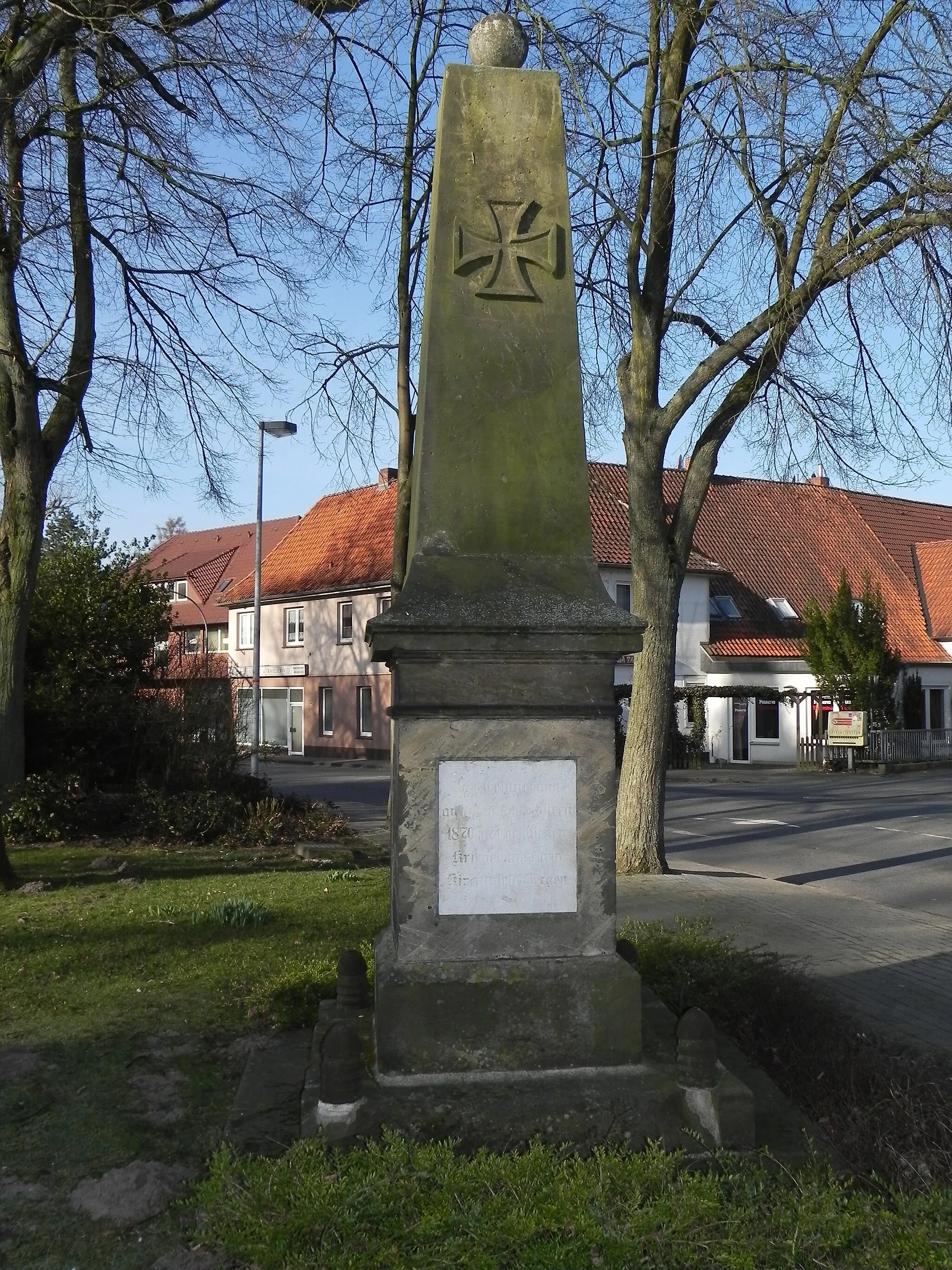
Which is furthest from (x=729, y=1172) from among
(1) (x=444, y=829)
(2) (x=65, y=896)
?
(2) (x=65, y=896)

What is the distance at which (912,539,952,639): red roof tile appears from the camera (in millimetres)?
41562

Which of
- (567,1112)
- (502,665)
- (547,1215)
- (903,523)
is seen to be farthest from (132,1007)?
(903,523)

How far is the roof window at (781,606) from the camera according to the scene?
3959cm

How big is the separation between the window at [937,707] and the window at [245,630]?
24.9 meters

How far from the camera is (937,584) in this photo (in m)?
43.4

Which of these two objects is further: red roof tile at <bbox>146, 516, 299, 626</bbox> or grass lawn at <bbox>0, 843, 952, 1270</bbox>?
red roof tile at <bbox>146, 516, 299, 626</bbox>

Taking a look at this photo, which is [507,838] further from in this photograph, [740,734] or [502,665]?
[740,734]

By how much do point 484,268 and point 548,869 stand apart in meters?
2.55

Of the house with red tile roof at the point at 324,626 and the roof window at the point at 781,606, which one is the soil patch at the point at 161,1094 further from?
the roof window at the point at 781,606

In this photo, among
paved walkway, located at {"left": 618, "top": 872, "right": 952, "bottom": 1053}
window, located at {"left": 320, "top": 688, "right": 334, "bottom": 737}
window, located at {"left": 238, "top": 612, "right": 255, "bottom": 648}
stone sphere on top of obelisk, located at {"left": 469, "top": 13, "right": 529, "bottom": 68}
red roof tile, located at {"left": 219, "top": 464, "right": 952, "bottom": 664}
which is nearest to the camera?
stone sphere on top of obelisk, located at {"left": 469, "top": 13, "right": 529, "bottom": 68}

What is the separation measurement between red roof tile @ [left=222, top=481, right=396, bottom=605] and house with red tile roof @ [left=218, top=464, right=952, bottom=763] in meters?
0.07

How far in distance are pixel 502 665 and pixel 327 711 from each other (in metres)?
39.5

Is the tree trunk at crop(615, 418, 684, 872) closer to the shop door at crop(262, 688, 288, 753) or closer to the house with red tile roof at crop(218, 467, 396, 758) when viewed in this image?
the house with red tile roof at crop(218, 467, 396, 758)

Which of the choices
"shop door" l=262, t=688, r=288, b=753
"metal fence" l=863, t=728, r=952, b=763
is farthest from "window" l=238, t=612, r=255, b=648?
"metal fence" l=863, t=728, r=952, b=763
